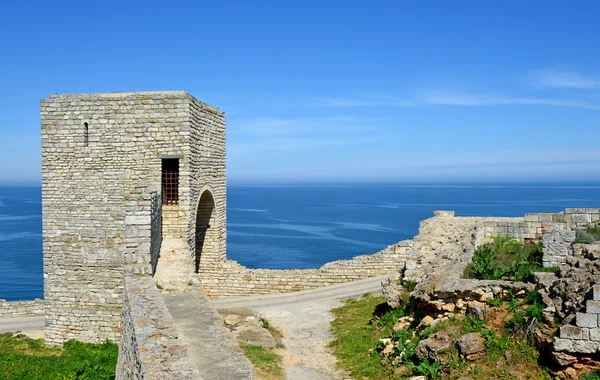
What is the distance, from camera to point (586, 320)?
729 cm

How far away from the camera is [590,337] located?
726cm

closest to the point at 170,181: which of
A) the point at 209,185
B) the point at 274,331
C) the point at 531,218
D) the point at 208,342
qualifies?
the point at 209,185

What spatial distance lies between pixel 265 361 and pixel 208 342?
2968mm

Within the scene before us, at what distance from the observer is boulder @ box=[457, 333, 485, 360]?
27.4ft

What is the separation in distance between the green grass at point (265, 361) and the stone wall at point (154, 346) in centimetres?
288

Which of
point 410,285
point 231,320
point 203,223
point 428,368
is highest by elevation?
point 203,223

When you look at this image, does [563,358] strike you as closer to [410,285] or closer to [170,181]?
[410,285]

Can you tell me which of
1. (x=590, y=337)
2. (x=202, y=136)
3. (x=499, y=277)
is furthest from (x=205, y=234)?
(x=590, y=337)

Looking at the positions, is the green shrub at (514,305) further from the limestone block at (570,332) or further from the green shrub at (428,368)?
the green shrub at (428,368)

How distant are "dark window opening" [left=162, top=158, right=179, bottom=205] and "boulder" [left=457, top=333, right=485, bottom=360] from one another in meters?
8.95

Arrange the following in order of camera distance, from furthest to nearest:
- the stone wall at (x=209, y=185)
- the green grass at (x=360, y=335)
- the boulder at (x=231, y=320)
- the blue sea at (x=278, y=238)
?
the blue sea at (x=278, y=238), the stone wall at (x=209, y=185), the boulder at (x=231, y=320), the green grass at (x=360, y=335)

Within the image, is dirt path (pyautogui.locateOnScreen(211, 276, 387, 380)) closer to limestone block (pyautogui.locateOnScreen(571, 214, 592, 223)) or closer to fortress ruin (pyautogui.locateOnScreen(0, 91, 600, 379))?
fortress ruin (pyautogui.locateOnScreen(0, 91, 600, 379))

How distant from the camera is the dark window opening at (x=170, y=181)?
47.9 feet

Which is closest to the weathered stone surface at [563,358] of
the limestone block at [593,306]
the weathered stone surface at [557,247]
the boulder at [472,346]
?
the limestone block at [593,306]
